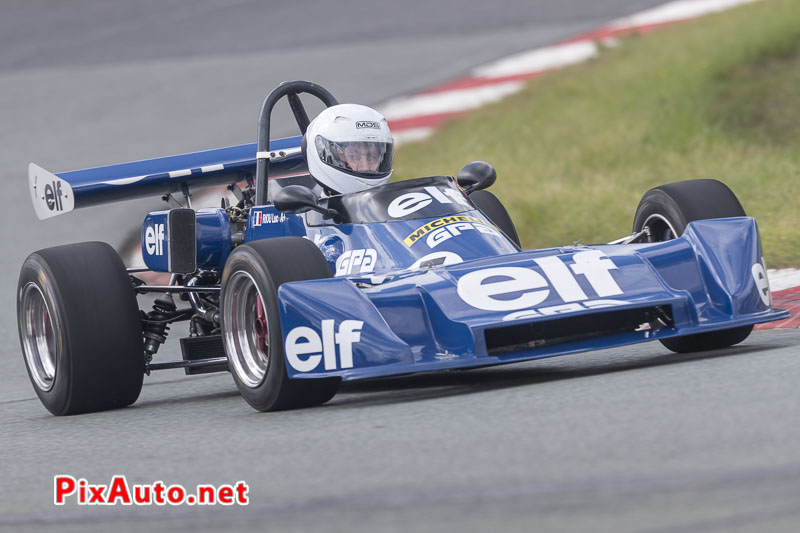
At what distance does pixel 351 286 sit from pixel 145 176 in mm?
2551

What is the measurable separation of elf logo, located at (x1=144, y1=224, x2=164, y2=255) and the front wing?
69.6 inches

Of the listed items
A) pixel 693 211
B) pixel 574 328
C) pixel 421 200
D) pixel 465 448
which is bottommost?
pixel 465 448

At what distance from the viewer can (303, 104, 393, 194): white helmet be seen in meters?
6.80

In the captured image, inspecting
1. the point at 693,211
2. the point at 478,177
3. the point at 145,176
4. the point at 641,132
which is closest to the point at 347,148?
the point at 478,177

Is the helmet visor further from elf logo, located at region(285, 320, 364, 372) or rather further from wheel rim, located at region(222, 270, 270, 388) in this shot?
elf logo, located at region(285, 320, 364, 372)

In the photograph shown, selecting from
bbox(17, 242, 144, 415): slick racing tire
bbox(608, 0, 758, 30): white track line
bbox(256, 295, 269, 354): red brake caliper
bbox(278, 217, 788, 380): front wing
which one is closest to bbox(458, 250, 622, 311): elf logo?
bbox(278, 217, 788, 380): front wing

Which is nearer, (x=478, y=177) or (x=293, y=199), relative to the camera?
(x=293, y=199)

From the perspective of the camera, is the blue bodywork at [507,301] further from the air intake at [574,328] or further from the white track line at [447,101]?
the white track line at [447,101]

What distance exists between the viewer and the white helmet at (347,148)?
22.3ft

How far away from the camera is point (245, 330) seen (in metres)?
6.00

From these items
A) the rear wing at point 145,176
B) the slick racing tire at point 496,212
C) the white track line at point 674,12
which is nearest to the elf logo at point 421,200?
the slick racing tire at point 496,212

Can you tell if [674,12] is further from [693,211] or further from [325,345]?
[325,345]

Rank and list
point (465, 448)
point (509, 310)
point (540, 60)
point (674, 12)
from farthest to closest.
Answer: point (674, 12)
point (540, 60)
point (509, 310)
point (465, 448)

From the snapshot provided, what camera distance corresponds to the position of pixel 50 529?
3.85 metres
